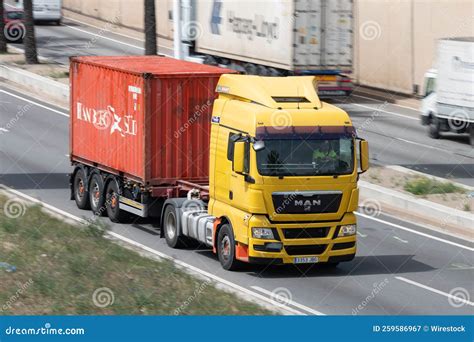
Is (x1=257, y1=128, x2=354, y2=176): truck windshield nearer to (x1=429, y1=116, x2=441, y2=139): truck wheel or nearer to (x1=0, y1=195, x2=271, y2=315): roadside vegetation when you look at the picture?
(x1=0, y1=195, x2=271, y2=315): roadside vegetation

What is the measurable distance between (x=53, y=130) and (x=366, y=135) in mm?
10494

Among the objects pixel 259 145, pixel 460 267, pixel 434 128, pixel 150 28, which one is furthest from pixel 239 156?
pixel 150 28

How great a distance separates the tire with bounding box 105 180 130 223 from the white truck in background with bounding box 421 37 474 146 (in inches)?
621

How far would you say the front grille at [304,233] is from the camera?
20141 mm

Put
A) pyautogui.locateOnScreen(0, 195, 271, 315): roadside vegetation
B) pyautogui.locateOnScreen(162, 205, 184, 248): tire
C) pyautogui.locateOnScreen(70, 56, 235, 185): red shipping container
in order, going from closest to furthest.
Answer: pyautogui.locateOnScreen(0, 195, 271, 315): roadside vegetation → pyautogui.locateOnScreen(162, 205, 184, 248): tire → pyautogui.locateOnScreen(70, 56, 235, 185): red shipping container

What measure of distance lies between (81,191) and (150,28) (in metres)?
18.7

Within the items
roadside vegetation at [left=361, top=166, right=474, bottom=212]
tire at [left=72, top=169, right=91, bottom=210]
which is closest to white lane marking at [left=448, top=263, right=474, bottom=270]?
roadside vegetation at [left=361, top=166, right=474, bottom=212]

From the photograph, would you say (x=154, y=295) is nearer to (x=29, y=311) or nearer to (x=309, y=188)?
(x=29, y=311)

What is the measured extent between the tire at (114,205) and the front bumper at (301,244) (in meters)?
5.47

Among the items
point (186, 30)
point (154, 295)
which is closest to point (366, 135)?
point (186, 30)

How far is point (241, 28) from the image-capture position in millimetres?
45594

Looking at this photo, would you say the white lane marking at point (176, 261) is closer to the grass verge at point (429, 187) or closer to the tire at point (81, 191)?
the tire at point (81, 191)

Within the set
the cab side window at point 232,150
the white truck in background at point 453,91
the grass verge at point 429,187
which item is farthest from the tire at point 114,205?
the white truck in background at point 453,91

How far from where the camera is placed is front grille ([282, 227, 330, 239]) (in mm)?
20141
